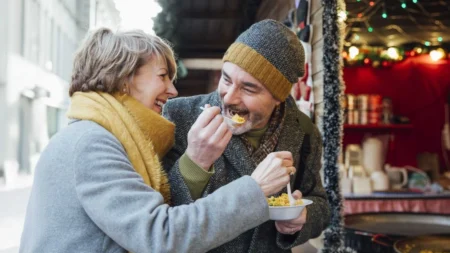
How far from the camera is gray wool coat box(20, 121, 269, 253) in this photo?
1122 mm

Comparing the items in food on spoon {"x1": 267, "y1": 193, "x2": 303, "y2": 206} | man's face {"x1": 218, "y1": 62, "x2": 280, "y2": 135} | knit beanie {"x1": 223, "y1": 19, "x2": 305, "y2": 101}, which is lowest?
food on spoon {"x1": 267, "y1": 193, "x2": 303, "y2": 206}

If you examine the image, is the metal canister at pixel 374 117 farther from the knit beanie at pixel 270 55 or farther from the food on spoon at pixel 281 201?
the food on spoon at pixel 281 201

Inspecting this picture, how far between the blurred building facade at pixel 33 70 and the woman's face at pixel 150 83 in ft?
0.92

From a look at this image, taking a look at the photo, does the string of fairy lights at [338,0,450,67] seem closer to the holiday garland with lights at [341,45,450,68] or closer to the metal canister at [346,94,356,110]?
the holiday garland with lights at [341,45,450,68]

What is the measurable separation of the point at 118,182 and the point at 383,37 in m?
5.83

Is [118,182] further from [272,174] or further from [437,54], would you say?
[437,54]

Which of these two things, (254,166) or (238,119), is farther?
(254,166)

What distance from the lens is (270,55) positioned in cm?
176

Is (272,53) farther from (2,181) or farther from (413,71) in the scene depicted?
(413,71)

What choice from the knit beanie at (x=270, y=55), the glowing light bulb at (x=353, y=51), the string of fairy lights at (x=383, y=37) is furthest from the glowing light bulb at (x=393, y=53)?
the knit beanie at (x=270, y=55)

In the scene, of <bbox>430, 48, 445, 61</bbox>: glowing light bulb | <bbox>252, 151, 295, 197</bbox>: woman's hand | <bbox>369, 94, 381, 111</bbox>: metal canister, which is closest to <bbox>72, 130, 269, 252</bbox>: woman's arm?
<bbox>252, 151, 295, 197</bbox>: woman's hand

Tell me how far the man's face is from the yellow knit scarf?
0.40 meters

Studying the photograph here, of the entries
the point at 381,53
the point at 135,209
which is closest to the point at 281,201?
the point at 135,209

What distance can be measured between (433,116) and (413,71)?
29.0 inches
